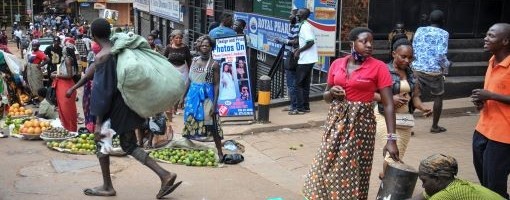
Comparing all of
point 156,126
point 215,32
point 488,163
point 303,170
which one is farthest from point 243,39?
point 488,163

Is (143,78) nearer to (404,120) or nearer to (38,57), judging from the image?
(404,120)

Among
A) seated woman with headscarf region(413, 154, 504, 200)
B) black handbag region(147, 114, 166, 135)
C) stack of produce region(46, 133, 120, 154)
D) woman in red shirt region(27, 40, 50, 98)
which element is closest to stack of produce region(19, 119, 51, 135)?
stack of produce region(46, 133, 120, 154)

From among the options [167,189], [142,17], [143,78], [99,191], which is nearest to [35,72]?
[99,191]

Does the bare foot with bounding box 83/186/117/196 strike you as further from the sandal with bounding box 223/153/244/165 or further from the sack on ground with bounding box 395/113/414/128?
the sack on ground with bounding box 395/113/414/128

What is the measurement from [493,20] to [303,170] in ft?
25.4

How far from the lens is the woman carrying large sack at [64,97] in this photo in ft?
32.3

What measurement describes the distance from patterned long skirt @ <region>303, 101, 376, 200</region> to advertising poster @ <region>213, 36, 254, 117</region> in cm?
479

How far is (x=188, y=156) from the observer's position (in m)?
7.17

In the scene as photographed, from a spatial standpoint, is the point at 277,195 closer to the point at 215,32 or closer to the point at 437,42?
the point at 437,42

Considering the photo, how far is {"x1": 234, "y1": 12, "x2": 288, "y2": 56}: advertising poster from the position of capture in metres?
12.7

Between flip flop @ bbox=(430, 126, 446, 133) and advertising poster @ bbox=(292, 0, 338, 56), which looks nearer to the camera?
flip flop @ bbox=(430, 126, 446, 133)

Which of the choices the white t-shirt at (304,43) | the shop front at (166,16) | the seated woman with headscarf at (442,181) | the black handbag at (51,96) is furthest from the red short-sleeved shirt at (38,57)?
the seated woman with headscarf at (442,181)

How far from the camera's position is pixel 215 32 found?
10297mm

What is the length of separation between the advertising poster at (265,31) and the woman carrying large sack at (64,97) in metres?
4.40
